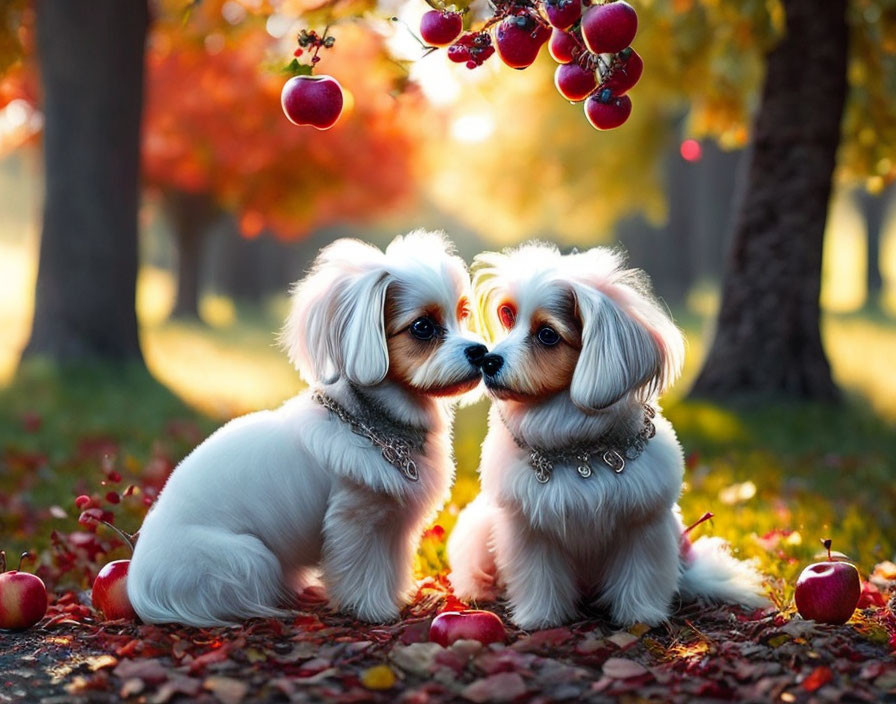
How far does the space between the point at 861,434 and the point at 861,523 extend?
3232mm

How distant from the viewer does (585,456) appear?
3.74 meters

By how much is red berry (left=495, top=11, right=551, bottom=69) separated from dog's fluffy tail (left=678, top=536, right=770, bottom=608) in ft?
7.26

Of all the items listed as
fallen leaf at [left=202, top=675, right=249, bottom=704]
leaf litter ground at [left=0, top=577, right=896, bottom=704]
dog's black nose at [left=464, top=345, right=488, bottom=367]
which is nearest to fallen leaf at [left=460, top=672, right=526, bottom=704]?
leaf litter ground at [left=0, top=577, right=896, bottom=704]

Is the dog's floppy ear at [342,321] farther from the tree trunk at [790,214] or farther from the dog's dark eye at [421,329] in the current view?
the tree trunk at [790,214]

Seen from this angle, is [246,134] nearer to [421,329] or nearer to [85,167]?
[85,167]

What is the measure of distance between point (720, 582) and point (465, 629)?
130cm

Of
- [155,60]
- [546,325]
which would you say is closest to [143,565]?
[546,325]

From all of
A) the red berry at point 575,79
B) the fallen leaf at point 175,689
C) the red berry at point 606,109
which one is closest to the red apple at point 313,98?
the red berry at point 575,79

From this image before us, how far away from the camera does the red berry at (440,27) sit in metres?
3.40

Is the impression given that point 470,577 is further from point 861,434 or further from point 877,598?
point 861,434

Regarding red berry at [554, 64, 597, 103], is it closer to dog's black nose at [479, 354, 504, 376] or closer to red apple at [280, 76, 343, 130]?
red apple at [280, 76, 343, 130]

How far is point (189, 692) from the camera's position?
3.14 meters

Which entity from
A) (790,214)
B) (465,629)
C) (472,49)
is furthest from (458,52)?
(790,214)

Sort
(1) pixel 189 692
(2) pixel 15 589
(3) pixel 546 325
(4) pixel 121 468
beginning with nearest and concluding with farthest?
1. (1) pixel 189 692
2. (3) pixel 546 325
3. (2) pixel 15 589
4. (4) pixel 121 468
